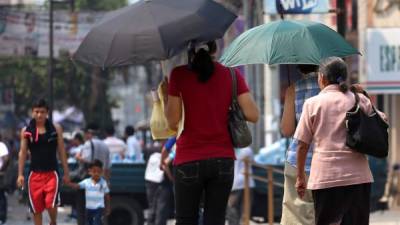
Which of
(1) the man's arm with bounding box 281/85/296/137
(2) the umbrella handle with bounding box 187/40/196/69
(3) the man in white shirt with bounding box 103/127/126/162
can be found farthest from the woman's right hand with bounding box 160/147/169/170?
(2) the umbrella handle with bounding box 187/40/196/69

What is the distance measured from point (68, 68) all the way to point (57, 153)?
38.8 m

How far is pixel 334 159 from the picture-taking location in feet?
25.1

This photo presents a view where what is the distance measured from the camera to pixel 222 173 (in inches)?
306

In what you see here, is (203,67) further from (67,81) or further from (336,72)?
(67,81)

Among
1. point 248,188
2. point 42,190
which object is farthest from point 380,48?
point 42,190

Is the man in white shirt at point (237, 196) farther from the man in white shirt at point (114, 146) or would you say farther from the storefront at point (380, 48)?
the storefront at point (380, 48)

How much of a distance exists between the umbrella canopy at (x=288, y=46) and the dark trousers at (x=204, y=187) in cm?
130

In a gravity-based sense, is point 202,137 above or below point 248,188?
above

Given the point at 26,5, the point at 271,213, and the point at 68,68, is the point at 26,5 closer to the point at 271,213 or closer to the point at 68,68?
the point at 68,68

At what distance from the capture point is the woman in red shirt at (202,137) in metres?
7.75

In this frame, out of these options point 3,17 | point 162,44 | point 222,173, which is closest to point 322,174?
point 222,173

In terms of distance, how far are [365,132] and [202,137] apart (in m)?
1.13

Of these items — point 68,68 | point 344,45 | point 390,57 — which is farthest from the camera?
point 68,68

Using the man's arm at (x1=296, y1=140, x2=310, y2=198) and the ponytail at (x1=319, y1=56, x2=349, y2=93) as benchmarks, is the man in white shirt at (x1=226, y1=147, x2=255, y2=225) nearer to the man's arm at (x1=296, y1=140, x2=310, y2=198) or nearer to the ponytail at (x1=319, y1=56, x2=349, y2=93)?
the man's arm at (x1=296, y1=140, x2=310, y2=198)
